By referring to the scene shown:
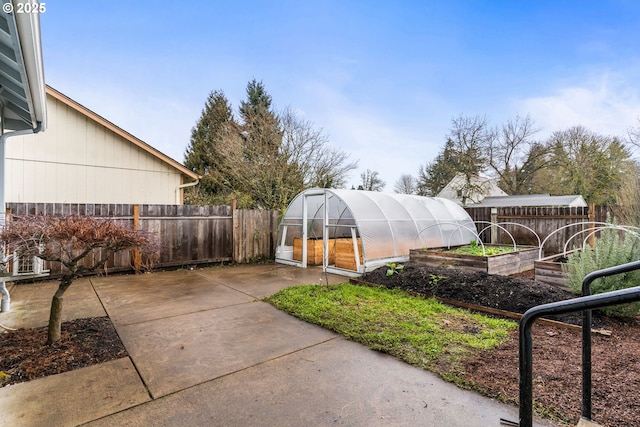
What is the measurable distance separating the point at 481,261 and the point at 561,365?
3.65m

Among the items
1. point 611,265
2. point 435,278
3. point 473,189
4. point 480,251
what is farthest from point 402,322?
point 473,189

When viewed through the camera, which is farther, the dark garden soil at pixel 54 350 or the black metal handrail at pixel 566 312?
the dark garden soil at pixel 54 350

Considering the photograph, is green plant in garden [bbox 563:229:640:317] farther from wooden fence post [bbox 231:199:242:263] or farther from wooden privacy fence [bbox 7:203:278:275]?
wooden fence post [bbox 231:199:242:263]

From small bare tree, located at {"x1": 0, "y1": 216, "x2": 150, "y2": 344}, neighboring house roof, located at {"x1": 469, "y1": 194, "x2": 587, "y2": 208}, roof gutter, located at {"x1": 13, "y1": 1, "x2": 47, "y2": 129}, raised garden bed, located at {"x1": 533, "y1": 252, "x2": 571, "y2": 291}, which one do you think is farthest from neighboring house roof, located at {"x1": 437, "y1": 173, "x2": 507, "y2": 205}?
roof gutter, located at {"x1": 13, "y1": 1, "x2": 47, "y2": 129}

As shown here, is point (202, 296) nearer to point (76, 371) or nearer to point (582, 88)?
point (76, 371)

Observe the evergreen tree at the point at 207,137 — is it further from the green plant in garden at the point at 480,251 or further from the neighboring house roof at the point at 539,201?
the neighboring house roof at the point at 539,201

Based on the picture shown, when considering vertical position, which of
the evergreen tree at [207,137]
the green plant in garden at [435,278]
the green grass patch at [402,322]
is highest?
the evergreen tree at [207,137]

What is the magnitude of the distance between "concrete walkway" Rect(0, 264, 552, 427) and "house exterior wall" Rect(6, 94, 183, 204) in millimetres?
5324

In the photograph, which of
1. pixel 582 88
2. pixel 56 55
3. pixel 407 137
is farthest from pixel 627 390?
pixel 407 137

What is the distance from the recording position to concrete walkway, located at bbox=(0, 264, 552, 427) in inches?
77.5

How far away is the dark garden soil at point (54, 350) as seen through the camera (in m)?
2.51

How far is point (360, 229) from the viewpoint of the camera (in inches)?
262

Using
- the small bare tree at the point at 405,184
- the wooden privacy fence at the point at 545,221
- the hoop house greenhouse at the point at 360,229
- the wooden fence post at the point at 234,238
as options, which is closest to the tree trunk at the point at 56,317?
the hoop house greenhouse at the point at 360,229

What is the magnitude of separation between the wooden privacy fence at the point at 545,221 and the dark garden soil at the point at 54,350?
8840 mm
